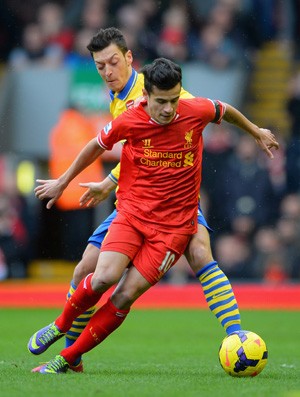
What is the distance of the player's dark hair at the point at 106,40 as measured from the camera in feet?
25.6

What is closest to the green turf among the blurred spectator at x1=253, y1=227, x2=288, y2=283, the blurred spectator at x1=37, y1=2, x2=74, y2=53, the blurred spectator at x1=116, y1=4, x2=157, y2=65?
the blurred spectator at x1=253, y1=227, x2=288, y2=283

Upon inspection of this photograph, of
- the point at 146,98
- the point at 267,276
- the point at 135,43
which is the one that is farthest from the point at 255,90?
the point at 146,98

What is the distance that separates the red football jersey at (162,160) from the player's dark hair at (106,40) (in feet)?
2.49

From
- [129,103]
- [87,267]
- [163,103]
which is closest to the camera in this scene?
[163,103]

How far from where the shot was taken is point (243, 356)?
694 centimetres

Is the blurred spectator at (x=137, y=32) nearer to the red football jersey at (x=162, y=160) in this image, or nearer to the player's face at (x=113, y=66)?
the player's face at (x=113, y=66)

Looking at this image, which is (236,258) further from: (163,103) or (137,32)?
(163,103)

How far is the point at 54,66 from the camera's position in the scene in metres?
16.7

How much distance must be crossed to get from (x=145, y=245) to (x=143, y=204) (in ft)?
0.88

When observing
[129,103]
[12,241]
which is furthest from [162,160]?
[12,241]

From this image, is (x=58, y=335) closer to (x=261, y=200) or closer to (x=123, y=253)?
Answer: (x=123, y=253)

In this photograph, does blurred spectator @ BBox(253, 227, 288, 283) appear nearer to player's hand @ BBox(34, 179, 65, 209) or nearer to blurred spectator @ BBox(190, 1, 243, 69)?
blurred spectator @ BBox(190, 1, 243, 69)

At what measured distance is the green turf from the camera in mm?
6294

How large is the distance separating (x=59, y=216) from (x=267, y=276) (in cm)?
337
